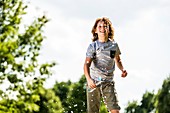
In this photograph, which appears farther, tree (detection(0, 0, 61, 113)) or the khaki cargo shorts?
tree (detection(0, 0, 61, 113))

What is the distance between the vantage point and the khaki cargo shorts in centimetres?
873

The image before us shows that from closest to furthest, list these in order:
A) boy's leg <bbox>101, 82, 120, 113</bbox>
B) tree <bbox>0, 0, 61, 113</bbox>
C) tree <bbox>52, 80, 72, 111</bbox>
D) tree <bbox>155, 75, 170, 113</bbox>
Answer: boy's leg <bbox>101, 82, 120, 113</bbox>
tree <bbox>0, 0, 61, 113</bbox>
tree <bbox>155, 75, 170, 113</bbox>
tree <bbox>52, 80, 72, 111</bbox>

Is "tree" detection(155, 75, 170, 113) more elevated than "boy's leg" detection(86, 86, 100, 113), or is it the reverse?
"tree" detection(155, 75, 170, 113)

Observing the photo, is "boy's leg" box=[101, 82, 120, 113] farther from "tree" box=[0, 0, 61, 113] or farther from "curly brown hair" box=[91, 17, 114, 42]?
"tree" box=[0, 0, 61, 113]

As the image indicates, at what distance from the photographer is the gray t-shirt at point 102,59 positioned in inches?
346

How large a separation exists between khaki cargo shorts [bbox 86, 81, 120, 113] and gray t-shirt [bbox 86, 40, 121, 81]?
0.13m

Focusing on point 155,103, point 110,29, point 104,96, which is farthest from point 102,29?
point 155,103

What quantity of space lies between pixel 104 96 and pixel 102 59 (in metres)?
0.61

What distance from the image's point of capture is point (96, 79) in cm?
882

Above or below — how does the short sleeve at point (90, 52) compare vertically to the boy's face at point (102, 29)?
below

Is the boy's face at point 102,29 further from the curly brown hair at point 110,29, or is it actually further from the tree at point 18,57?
the tree at point 18,57

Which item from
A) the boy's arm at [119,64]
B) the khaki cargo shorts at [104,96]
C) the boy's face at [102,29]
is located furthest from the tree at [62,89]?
the boy's face at [102,29]

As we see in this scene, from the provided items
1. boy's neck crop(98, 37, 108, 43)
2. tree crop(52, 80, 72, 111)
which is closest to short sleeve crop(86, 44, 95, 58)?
boy's neck crop(98, 37, 108, 43)

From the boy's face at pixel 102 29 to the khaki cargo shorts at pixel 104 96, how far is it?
2.64 feet
